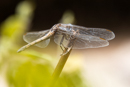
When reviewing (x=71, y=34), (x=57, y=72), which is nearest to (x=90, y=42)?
(x=71, y=34)

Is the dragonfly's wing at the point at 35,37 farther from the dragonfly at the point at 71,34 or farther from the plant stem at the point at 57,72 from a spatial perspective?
the plant stem at the point at 57,72

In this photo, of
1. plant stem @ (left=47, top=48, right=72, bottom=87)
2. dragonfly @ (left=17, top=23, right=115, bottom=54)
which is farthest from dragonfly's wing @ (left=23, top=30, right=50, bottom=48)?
plant stem @ (left=47, top=48, right=72, bottom=87)

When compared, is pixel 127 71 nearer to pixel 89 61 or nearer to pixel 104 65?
pixel 104 65

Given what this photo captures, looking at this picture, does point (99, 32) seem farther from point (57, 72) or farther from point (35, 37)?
point (57, 72)

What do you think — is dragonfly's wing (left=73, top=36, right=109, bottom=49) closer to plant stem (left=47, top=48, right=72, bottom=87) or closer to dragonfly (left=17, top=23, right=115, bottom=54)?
dragonfly (left=17, top=23, right=115, bottom=54)

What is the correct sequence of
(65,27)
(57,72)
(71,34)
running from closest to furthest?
(57,72) < (71,34) < (65,27)

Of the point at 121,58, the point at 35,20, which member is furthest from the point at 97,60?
the point at 35,20

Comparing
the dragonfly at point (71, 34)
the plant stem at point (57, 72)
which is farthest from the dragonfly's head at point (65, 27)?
the plant stem at point (57, 72)

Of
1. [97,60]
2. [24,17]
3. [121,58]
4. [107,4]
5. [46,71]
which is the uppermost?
[46,71]
